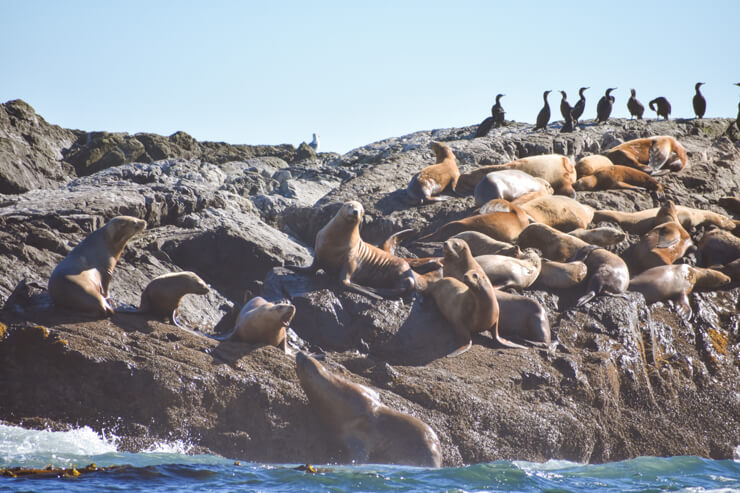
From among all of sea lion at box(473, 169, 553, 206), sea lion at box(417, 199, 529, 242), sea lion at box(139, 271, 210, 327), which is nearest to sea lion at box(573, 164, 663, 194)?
sea lion at box(473, 169, 553, 206)

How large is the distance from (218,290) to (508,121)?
1418 cm

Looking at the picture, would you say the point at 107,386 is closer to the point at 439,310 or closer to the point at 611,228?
the point at 439,310

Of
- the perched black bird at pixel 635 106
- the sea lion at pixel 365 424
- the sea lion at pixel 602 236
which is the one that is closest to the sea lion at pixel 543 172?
the sea lion at pixel 602 236

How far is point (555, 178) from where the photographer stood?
41.9 ft

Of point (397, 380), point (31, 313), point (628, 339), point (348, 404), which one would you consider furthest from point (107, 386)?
point (628, 339)

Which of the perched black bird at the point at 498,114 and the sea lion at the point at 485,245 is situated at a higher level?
the perched black bird at the point at 498,114

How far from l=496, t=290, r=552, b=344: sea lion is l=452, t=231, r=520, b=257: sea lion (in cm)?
130

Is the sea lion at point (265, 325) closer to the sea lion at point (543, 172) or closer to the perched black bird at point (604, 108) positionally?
the sea lion at point (543, 172)

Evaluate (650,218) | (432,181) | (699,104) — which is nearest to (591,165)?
(650,218)

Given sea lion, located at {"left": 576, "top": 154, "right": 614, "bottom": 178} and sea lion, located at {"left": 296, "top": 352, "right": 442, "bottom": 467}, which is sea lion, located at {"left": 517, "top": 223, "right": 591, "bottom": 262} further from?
sea lion, located at {"left": 296, "top": 352, "right": 442, "bottom": 467}

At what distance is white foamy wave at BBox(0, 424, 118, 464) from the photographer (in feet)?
17.7

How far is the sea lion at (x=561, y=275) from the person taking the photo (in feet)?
29.0

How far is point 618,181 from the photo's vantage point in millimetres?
13148

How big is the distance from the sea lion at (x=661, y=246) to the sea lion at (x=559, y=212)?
92cm
